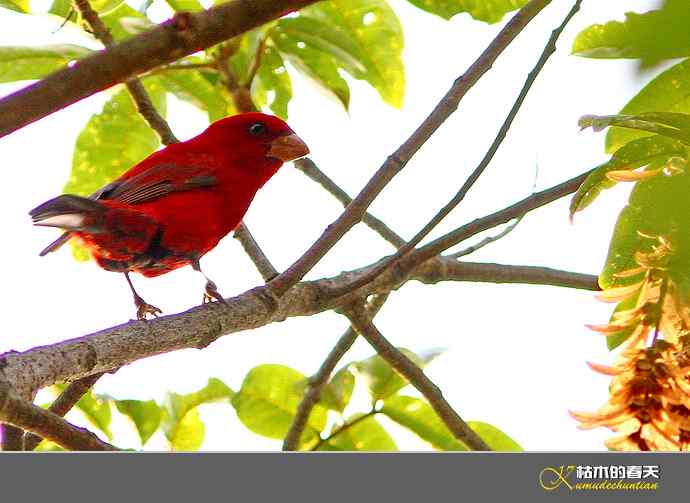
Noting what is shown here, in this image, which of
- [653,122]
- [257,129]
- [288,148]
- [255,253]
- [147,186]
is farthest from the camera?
[257,129]

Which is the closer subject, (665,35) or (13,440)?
(665,35)

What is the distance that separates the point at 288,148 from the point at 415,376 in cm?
153

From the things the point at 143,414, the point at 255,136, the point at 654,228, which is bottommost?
the point at 654,228

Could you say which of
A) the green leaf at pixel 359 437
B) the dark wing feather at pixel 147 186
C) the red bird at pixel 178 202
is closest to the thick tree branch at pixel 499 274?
the green leaf at pixel 359 437

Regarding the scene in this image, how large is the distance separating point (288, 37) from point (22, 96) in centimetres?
241

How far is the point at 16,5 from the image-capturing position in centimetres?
340

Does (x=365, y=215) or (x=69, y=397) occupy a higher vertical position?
(x=365, y=215)

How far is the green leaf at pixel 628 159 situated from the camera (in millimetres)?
1902

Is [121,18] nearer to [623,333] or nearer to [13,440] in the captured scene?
[13,440]

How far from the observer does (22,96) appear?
1.54m

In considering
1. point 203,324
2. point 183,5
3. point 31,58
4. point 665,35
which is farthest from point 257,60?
point 665,35

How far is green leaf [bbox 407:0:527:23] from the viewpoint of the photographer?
325 cm
